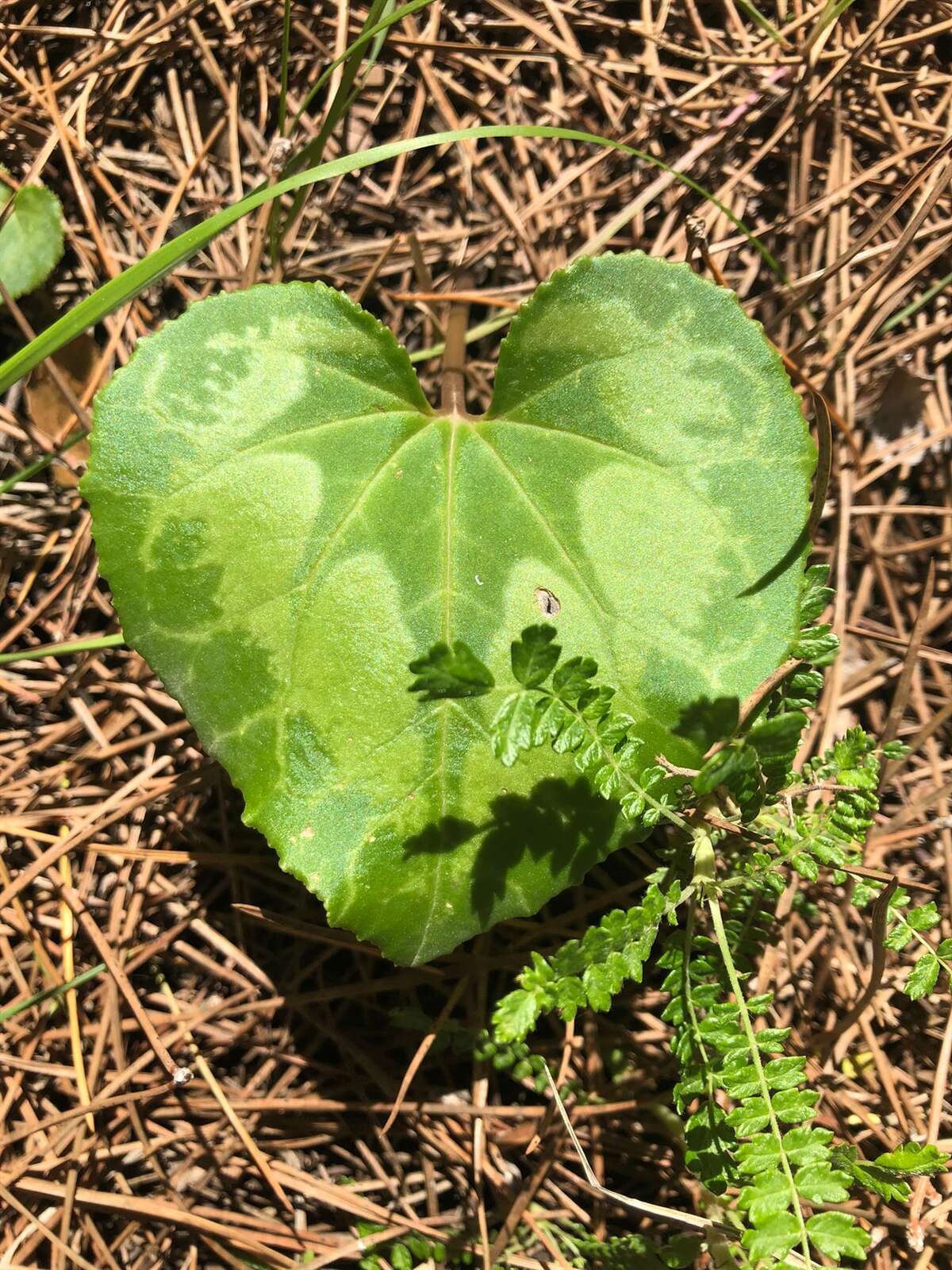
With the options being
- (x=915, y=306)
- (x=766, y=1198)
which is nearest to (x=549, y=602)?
(x=766, y=1198)

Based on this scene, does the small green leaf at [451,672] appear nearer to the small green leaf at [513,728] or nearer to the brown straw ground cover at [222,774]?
the small green leaf at [513,728]

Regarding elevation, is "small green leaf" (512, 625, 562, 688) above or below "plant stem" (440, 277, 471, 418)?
below

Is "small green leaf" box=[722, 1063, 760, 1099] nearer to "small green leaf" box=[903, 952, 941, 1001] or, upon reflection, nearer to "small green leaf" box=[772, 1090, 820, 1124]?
→ "small green leaf" box=[772, 1090, 820, 1124]

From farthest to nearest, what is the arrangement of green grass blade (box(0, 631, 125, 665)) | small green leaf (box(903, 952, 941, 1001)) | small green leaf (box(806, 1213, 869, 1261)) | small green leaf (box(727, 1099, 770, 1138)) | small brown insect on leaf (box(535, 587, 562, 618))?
green grass blade (box(0, 631, 125, 665)) < small brown insect on leaf (box(535, 587, 562, 618)) < small green leaf (box(903, 952, 941, 1001)) < small green leaf (box(727, 1099, 770, 1138)) < small green leaf (box(806, 1213, 869, 1261))

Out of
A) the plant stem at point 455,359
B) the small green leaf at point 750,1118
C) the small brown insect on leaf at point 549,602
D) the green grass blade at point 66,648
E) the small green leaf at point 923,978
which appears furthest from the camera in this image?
the green grass blade at point 66,648

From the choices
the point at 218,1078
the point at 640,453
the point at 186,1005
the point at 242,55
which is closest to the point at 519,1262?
the point at 218,1078

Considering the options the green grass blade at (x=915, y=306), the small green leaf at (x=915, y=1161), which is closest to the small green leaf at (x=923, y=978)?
the small green leaf at (x=915, y=1161)

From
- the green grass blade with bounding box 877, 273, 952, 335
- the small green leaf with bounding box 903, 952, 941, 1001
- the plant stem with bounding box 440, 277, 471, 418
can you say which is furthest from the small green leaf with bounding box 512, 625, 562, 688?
the green grass blade with bounding box 877, 273, 952, 335
